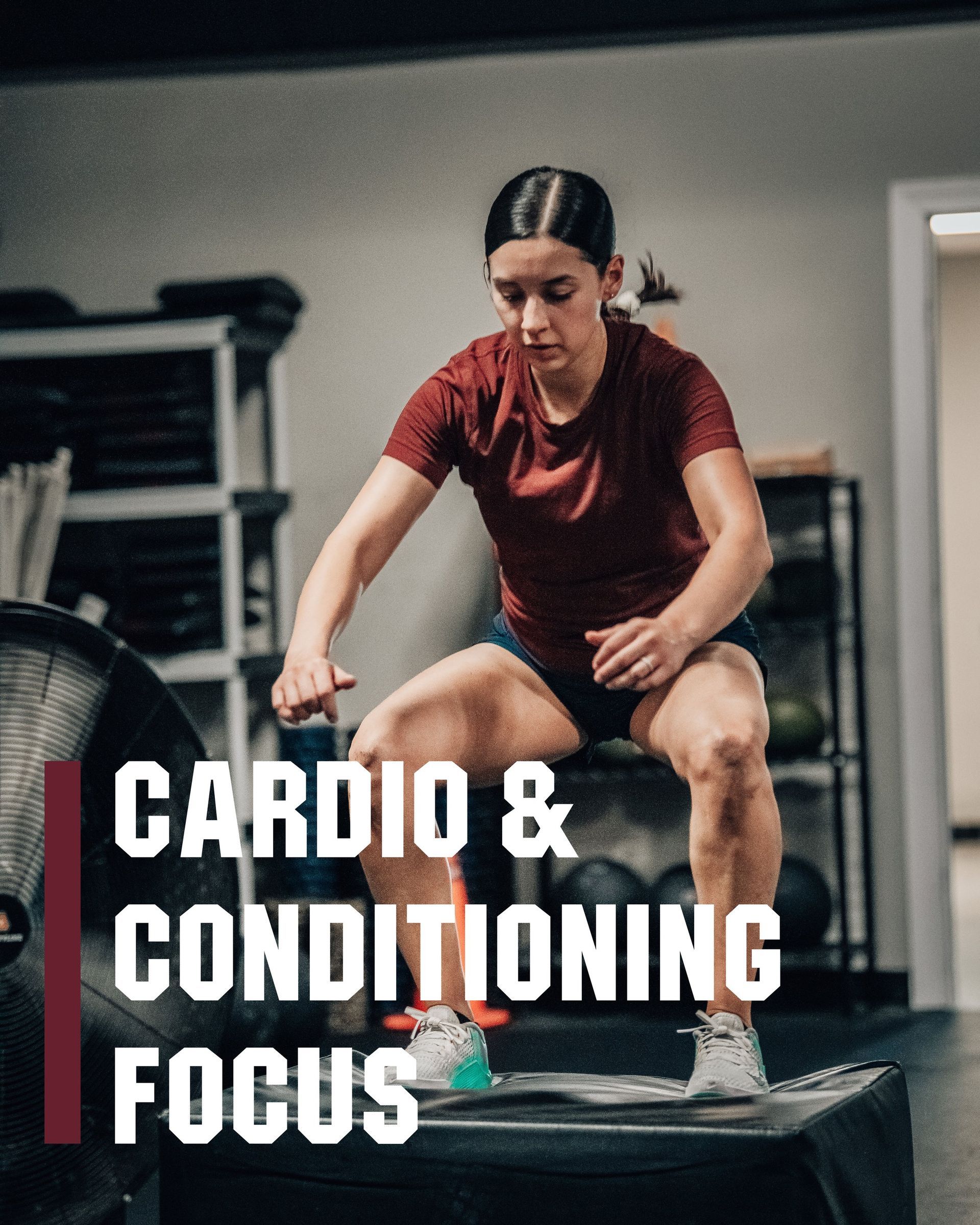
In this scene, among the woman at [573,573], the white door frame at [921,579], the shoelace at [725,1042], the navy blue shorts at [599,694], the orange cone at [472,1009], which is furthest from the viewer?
the white door frame at [921,579]

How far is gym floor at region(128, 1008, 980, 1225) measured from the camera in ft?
9.02

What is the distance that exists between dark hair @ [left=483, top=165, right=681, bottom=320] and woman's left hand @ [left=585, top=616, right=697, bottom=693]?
43 cm

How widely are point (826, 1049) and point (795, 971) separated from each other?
0.54 m

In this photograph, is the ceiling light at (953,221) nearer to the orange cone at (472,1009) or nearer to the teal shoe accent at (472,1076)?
the orange cone at (472,1009)

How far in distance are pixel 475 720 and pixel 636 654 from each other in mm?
353

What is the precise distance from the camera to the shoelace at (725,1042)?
1.83 m

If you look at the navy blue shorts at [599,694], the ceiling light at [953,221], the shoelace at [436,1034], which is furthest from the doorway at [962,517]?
the shoelace at [436,1034]

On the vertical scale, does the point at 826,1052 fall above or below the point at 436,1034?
below

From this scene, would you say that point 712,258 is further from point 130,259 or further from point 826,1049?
point 826,1049

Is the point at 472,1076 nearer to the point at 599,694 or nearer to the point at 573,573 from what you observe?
the point at 599,694

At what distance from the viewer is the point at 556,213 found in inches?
66.9

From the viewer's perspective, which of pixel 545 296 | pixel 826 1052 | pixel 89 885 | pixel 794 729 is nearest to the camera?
pixel 545 296

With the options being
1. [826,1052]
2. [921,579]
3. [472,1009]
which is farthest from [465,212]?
[826,1052]

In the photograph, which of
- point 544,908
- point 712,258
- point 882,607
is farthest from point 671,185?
point 544,908
